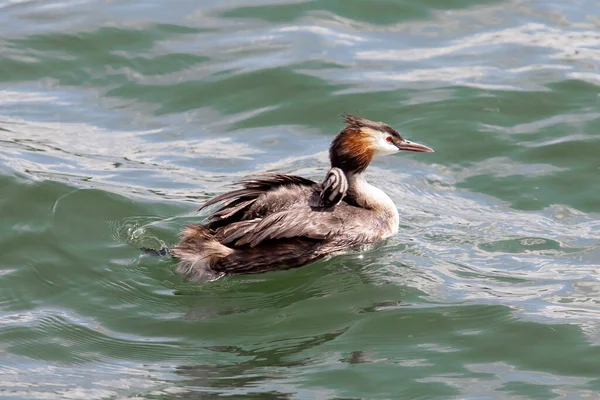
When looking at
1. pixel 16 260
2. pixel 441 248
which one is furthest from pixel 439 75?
pixel 16 260

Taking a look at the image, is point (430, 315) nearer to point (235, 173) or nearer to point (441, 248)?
point (441, 248)

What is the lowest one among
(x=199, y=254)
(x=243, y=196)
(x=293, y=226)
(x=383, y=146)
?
(x=199, y=254)

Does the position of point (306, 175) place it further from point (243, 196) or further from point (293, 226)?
point (293, 226)

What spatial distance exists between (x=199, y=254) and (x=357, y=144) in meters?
1.49

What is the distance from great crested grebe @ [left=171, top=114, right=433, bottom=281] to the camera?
7.30m

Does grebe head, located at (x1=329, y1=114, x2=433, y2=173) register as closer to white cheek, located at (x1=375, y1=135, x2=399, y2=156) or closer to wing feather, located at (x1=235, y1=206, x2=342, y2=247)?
white cheek, located at (x1=375, y1=135, x2=399, y2=156)

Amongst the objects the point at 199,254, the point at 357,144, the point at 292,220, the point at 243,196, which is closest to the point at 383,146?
the point at 357,144

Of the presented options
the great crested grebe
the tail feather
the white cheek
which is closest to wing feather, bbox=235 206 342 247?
the great crested grebe

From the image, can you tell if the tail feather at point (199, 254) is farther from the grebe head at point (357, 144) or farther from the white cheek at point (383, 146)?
the white cheek at point (383, 146)

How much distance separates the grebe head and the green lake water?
65cm

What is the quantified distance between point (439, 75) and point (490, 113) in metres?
0.98

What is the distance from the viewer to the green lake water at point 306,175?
636 cm

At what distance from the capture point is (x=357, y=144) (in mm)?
7984

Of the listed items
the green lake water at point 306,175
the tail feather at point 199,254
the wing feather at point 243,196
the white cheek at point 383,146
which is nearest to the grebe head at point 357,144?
the white cheek at point 383,146
